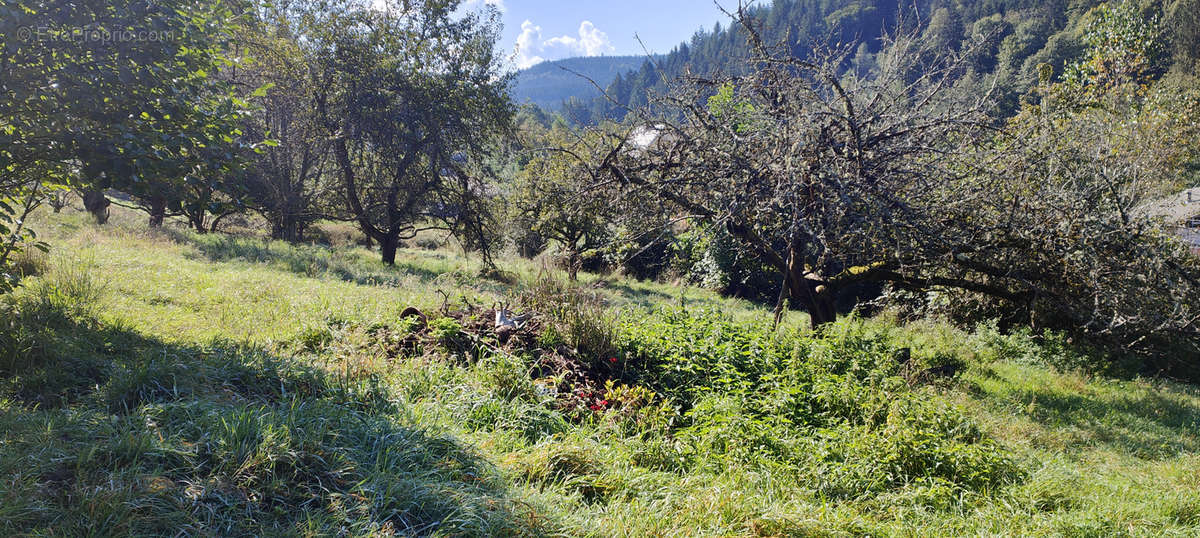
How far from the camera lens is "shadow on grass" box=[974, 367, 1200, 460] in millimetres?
5461

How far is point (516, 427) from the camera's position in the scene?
389cm

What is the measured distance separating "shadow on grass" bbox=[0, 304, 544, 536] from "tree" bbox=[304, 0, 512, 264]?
1028 cm

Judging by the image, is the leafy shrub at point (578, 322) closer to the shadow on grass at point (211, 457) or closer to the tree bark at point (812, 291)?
the shadow on grass at point (211, 457)

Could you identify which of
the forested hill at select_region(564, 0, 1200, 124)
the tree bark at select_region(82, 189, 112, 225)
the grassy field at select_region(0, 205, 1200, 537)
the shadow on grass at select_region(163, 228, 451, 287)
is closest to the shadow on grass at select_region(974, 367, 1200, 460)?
the grassy field at select_region(0, 205, 1200, 537)

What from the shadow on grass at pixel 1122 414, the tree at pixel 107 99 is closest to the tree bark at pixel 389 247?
the tree at pixel 107 99

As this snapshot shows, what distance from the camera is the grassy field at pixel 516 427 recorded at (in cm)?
250

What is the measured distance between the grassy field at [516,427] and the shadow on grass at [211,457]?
0.5 inches

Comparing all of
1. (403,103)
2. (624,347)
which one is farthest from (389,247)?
(624,347)

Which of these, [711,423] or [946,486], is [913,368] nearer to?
[946,486]

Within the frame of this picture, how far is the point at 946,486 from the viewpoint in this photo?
3650 mm

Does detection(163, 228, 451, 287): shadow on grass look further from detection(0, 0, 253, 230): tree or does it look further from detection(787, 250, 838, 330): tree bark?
detection(787, 250, 838, 330): tree bark

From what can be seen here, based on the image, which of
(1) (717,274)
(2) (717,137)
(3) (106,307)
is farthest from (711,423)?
(1) (717,274)

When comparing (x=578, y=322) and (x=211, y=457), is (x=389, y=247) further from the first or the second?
(x=211, y=457)

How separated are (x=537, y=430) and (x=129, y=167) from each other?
144 inches
